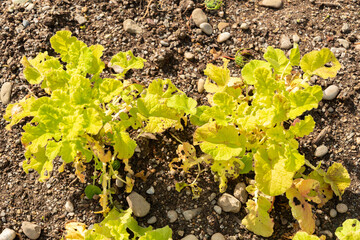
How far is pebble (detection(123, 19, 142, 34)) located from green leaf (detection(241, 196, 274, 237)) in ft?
5.59

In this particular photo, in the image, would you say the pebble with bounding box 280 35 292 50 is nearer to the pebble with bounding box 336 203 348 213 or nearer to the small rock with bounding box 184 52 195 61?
the small rock with bounding box 184 52 195 61

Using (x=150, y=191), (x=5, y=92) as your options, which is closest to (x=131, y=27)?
(x=5, y=92)

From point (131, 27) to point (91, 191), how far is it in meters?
1.42

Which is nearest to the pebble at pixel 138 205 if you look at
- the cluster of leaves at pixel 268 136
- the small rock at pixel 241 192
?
the cluster of leaves at pixel 268 136

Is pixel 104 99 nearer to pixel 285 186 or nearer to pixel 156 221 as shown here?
pixel 156 221

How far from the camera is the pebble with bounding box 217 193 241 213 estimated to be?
293cm

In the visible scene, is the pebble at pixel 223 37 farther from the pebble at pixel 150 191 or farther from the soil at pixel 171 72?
the pebble at pixel 150 191

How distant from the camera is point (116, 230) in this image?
2525 millimetres

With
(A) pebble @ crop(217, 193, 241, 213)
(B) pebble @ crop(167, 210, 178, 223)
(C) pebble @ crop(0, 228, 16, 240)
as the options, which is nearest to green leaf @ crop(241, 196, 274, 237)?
(A) pebble @ crop(217, 193, 241, 213)

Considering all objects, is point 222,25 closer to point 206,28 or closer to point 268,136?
point 206,28

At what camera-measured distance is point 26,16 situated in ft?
11.7

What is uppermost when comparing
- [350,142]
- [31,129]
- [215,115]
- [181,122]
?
[31,129]

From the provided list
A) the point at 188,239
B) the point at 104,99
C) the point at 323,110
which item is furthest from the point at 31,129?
the point at 323,110

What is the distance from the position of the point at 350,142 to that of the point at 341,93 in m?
0.40
